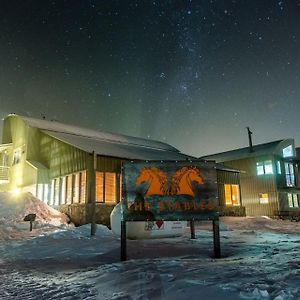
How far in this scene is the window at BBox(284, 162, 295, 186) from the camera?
36500 mm

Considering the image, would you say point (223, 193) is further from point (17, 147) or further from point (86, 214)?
point (17, 147)

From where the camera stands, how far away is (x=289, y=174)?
121 feet

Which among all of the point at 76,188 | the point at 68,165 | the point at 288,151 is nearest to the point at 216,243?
the point at 76,188

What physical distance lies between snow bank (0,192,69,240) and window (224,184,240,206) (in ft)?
54.2

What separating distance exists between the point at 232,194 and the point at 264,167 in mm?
7515

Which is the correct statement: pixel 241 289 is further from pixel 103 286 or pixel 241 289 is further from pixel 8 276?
pixel 8 276

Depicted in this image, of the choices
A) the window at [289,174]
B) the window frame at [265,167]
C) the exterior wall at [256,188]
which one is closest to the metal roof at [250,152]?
the exterior wall at [256,188]

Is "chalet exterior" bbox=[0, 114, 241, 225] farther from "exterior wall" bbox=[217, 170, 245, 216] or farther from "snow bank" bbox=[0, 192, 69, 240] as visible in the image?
"snow bank" bbox=[0, 192, 69, 240]

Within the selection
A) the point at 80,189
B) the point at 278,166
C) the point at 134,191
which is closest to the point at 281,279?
the point at 134,191

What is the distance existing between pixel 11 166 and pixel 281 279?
29278mm

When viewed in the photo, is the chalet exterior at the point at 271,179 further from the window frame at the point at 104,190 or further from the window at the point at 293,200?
the window frame at the point at 104,190

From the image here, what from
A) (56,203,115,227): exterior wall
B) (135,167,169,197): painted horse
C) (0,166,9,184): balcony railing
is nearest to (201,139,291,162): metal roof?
(56,203,115,227): exterior wall

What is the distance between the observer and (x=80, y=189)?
21469 mm

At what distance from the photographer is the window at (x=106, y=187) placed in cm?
2086
